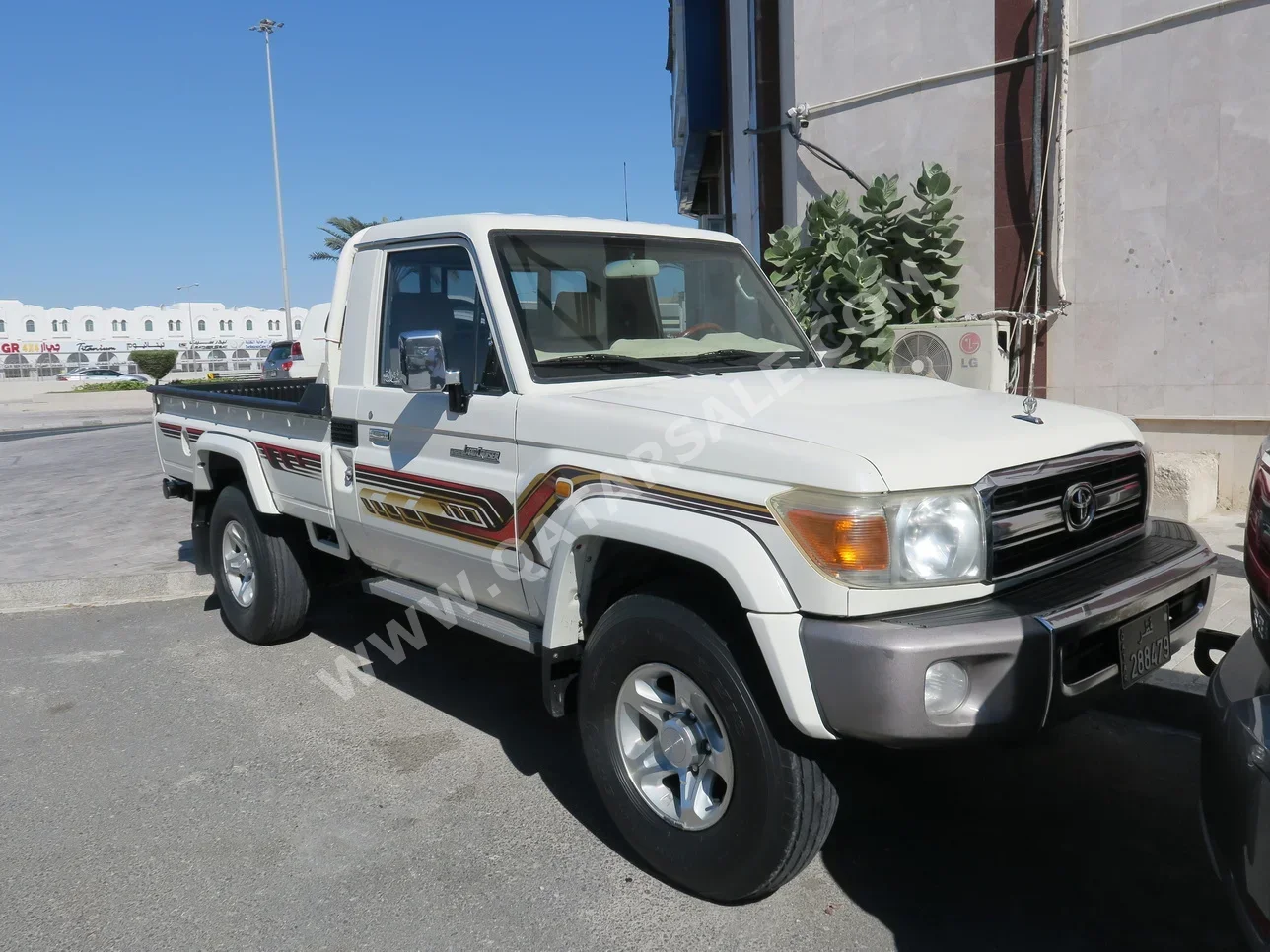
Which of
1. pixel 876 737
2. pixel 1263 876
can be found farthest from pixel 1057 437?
pixel 1263 876

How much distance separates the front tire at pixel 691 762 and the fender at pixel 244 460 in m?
2.43

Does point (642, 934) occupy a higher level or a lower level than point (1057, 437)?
lower

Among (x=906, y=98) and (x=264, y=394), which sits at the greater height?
(x=906, y=98)

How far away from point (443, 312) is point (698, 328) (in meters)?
1.02

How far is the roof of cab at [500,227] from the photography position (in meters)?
3.79

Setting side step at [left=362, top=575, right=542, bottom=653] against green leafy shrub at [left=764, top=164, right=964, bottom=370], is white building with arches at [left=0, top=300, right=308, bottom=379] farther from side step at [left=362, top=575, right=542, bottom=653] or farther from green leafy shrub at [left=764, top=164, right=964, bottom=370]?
side step at [left=362, top=575, right=542, bottom=653]

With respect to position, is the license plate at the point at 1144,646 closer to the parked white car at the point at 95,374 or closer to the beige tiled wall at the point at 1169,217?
the beige tiled wall at the point at 1169,217

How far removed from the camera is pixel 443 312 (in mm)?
4012

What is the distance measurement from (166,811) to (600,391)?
2179mm

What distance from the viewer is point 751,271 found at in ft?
14.6

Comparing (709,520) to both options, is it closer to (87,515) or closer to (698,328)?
(698,328)

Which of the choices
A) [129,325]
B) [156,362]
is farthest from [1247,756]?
[129,325]

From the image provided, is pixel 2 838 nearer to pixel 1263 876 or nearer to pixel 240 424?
pixel 240 424

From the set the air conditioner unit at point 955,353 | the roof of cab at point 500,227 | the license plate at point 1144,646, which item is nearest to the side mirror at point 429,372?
the roof of cab at point 500,227
